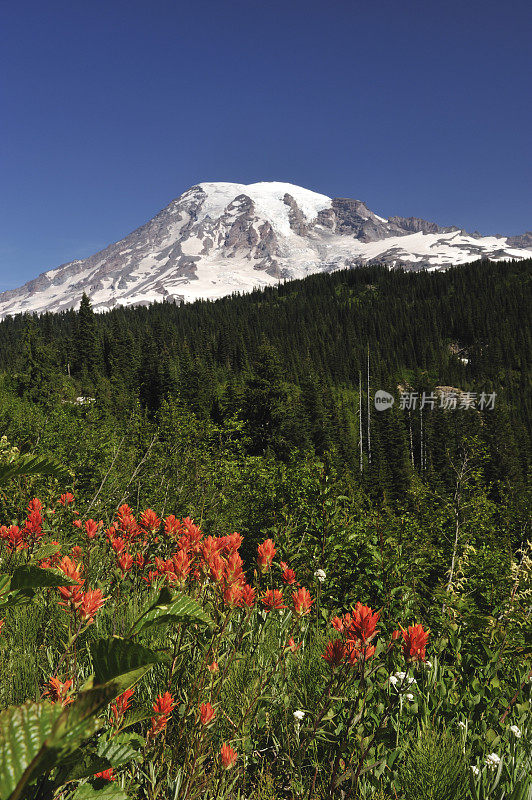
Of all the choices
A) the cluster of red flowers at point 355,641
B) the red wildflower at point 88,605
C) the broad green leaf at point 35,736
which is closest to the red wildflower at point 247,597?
the cluster of red flowers at point 355,641

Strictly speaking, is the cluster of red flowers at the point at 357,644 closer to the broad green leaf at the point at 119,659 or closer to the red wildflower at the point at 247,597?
the red wildflower at the point at 247,597

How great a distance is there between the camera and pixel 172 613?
0.86 meters

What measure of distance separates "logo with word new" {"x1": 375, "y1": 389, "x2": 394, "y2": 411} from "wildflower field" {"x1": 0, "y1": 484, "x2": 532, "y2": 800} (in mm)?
84913

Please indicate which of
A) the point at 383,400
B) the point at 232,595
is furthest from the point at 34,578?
the point at 383,400

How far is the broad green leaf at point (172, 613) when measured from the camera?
2.62 feet

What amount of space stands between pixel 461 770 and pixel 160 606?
7.27ft

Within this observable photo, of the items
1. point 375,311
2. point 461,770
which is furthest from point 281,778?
point 375,311

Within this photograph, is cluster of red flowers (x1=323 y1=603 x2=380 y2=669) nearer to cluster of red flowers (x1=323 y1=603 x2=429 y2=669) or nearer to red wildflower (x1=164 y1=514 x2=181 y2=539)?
cluster of red flowers (x1=323 y1=603 x2=429 y2=669)

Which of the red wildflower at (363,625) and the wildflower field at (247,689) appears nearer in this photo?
the wildflower field at (247,689)

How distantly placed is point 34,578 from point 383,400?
95114 millimetres

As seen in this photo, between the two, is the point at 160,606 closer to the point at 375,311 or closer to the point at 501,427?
the point at 501,427

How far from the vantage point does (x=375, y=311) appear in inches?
5472

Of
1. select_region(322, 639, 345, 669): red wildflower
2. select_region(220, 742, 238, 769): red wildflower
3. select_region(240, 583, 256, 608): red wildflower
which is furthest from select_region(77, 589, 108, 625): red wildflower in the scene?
select_region(322, 639, 345, 669): red wildflower

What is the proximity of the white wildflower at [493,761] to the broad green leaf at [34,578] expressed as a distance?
228 cm
